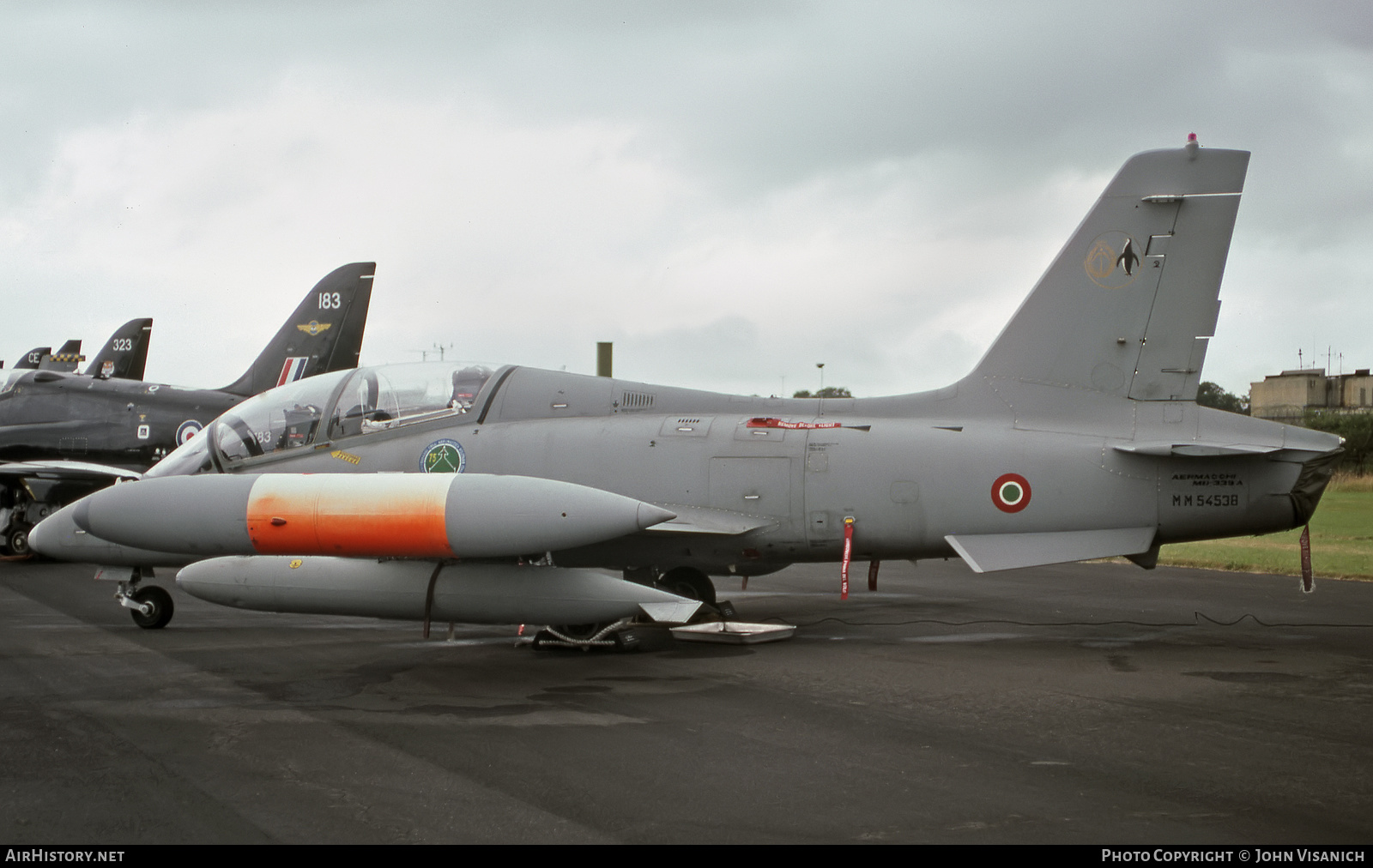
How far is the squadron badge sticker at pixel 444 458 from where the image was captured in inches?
415

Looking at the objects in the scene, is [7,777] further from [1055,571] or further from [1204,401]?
[1204,401]

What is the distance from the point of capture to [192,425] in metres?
20.4

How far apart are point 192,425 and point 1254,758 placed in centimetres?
1916

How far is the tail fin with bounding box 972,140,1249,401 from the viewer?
10047 mm

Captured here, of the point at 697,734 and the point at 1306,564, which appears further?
the point at 1306,564

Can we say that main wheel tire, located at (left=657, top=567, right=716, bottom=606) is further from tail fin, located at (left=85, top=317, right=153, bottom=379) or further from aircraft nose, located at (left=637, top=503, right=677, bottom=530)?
tail fin, located at (left=85, top=317, right=153, bottom=379)

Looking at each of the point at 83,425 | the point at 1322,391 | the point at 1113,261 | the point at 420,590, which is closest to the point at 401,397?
the point at 420,590

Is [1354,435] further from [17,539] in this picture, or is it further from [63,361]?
[63,361]

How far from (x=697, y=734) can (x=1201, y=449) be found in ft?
17.5

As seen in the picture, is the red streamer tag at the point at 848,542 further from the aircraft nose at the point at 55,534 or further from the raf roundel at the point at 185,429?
the raf roundel at the point at 185,429

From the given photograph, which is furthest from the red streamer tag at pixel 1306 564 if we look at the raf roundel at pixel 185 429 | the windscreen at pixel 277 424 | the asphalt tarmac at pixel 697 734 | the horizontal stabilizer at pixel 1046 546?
the raf roundel at pixel 185 429

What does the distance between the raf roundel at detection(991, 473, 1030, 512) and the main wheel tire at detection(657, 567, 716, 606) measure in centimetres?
298

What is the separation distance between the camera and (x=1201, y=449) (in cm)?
923

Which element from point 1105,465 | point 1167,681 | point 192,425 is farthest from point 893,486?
point 192,425
